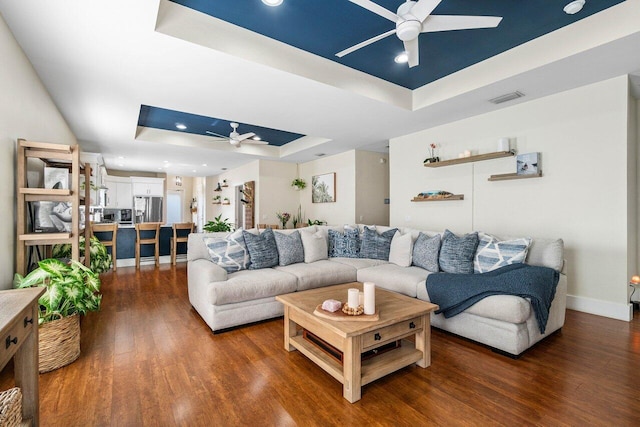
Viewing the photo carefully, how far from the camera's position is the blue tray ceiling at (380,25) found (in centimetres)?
250

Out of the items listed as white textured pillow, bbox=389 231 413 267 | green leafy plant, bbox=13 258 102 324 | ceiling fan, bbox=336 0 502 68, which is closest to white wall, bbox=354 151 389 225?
white textured pillow, bbox=389 231 413 267

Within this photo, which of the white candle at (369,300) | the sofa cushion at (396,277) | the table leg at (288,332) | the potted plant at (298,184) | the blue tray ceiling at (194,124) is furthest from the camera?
the potted plant at (298,184)

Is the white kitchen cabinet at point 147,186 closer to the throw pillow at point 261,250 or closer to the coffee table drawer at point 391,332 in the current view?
the throw pillow at point 261,250

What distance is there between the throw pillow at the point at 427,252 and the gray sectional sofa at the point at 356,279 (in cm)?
9

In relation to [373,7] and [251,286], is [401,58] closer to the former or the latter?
[373,7]

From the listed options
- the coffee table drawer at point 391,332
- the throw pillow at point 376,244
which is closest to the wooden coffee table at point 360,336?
the coffee table drawer at point 391,332

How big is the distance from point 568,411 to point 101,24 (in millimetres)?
4133

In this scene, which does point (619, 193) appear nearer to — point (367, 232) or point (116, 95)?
point (367, 232)

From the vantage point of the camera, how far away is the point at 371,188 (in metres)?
6.86

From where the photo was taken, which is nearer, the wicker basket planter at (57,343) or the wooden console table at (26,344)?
the wooden console table at (26,344)

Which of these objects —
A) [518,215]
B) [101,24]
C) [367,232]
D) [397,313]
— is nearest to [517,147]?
[518,215]

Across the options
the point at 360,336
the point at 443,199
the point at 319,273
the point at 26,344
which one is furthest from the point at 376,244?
the point at 26,344

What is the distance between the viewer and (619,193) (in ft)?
10.6

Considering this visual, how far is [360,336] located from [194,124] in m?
5.14
